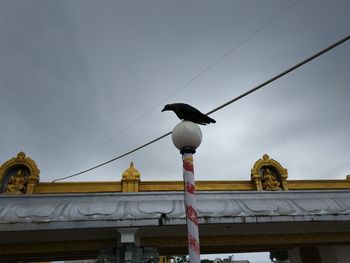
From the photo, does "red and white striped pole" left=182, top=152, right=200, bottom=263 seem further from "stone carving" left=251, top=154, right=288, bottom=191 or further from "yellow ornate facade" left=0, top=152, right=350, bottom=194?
"stone carving" left=251, top=154, right=288, bottom=191

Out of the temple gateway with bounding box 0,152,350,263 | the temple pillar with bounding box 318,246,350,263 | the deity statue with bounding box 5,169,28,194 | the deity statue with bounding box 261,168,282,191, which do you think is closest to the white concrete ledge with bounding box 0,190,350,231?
the temple gateway with bounding box 0,152,350,263

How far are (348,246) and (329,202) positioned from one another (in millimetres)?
3721

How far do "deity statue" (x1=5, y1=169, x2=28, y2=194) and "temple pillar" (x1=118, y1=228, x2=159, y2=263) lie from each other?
4.73 meters

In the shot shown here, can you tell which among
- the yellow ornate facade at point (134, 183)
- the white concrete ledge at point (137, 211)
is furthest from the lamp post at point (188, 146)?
the yellow ornate facade at point (134, 183)

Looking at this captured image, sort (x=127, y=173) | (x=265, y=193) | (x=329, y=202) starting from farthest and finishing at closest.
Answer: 1. (x=127, y=173)
2. (x=265, y=193)
3. (x=329, y=202)

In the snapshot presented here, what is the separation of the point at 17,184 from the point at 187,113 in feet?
27.9

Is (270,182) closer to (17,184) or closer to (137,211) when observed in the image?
(137,211)

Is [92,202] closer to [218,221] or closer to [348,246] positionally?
[218,221]

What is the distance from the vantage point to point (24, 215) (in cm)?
699

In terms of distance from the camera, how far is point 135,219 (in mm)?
6824

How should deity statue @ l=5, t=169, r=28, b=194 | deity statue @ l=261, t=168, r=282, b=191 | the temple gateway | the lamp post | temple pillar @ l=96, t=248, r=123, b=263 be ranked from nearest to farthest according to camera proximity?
the lamp post → the temple gateway → temple pillar @ l=96, t=248, r=123, b=263 → deity statue @ l=5, t=169, r=28, b=194 → deity statue @ l=261, t=168, r=282, b=191

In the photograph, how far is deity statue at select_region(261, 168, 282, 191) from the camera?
11.3 metres

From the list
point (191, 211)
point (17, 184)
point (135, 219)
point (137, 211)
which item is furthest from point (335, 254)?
point (17, 184)

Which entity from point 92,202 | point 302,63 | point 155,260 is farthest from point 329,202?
point 92,202
